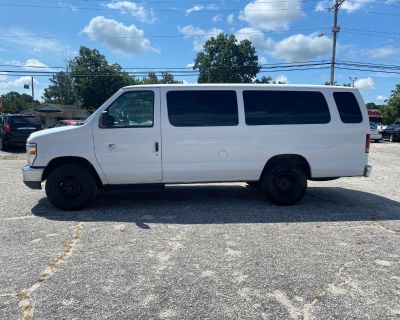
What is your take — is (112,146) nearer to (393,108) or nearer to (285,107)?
(285,107)

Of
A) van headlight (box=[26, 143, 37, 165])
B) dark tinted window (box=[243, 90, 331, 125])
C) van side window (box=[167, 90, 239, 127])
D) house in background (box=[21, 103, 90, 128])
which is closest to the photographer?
van headlight (box=[26, 143, 37, 165])

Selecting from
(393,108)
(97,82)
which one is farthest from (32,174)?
(97,82)

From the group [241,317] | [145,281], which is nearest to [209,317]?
[241,317]

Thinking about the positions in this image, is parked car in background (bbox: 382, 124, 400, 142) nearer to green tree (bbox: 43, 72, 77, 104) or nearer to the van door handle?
the van door handle

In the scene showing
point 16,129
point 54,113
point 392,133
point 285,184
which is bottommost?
point 285,184

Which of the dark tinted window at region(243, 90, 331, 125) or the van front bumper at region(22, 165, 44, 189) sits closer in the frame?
the van front bumper at region(22, 165, 44, 189)

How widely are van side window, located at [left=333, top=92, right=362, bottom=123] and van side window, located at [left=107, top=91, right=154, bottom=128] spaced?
342cm

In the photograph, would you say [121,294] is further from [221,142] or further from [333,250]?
[221,142]

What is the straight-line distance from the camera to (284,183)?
6.80 meters

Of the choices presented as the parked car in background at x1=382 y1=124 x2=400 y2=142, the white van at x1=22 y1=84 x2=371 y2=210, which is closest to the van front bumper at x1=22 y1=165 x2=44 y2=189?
the white van at x1=22 y1=84 x2=371 y2=210

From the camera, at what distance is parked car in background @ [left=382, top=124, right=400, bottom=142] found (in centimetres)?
2911

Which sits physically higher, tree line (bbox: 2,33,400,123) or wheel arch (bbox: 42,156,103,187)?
tree line (bbox: 2,33,400,123)

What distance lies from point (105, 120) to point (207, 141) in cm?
177

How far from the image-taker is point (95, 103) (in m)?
58.2
